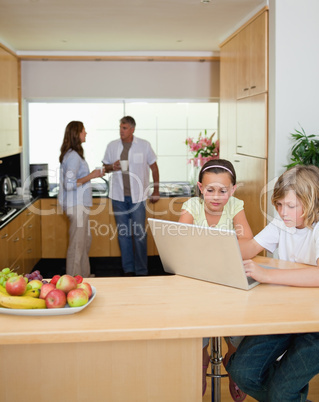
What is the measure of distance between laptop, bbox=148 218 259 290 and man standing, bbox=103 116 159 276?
11.0ft

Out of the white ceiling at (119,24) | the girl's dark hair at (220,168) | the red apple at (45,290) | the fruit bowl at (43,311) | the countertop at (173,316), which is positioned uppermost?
the white ceiling at (119,24)

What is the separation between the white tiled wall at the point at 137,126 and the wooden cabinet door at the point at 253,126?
4.86 feet

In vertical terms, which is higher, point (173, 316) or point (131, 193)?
point (131, 193)

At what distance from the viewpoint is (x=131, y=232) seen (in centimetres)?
576

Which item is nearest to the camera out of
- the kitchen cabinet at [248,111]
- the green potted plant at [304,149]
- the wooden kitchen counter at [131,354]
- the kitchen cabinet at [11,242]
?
the wooden kitchen counter at [131,354]

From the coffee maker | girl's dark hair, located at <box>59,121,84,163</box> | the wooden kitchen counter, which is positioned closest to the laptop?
the wooden kitchen counter

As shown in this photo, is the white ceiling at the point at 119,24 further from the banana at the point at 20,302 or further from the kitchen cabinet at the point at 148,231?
the banana at the point at 20,302

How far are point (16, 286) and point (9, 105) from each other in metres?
4.02

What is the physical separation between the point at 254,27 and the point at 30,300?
10.9ft

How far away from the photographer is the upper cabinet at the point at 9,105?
5.27 meters

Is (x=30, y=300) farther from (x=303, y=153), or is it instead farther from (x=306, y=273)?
(x=303, y=153)

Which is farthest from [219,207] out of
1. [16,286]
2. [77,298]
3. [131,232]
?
[131,232]

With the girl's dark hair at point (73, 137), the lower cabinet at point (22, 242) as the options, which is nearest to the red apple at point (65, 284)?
the lower cabinet at point (22, 242)

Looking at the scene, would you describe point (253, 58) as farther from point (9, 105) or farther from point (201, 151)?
point (9, 105)
